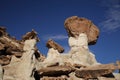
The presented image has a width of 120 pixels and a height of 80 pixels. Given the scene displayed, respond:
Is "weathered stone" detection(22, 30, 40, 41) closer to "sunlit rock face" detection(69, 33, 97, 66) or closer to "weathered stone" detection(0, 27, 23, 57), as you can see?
"weathered stone" detection(0, 27, 23, 57)

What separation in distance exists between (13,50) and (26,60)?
161 centimetres

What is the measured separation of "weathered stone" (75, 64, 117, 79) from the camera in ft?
51.6

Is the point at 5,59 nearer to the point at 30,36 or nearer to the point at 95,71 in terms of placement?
the point at 30,36

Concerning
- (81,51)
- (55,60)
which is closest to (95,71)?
(81,51)

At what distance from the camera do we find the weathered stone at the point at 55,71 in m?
16.1

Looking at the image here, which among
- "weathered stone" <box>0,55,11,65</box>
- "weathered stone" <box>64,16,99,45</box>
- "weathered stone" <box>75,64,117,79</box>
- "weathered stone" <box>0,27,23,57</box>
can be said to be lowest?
"weathered stone" <box>75,64,117,79</box>

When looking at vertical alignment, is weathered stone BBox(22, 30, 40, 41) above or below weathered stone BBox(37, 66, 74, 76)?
above

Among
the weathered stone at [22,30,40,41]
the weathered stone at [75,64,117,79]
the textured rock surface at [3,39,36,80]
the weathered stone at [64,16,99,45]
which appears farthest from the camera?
the weathered stone at [64,16,99,45]

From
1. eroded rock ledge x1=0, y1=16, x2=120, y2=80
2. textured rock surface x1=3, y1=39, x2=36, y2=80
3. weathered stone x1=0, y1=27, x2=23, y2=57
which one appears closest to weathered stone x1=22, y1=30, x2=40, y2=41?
eroded rock ledge x1=0, y1=16, x2=120, y2=80

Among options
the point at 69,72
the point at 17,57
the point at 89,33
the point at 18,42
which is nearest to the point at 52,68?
the point at 69,72

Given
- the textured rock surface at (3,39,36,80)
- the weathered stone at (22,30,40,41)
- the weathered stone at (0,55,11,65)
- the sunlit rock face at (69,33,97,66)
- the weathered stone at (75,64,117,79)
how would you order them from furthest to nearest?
1. the sunlit rock face at (69,33,97,66)
2. the weathered stone at (22,30,40,41)
3. the weathered stone at (0,55,11,65)
4. the weathered stone at (75,64,117,79)
5. the textured rock surface at (3,39,36,80)

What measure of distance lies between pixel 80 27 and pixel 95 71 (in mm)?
4981

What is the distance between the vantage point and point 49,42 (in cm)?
1984

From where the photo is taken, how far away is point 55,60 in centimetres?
1764
